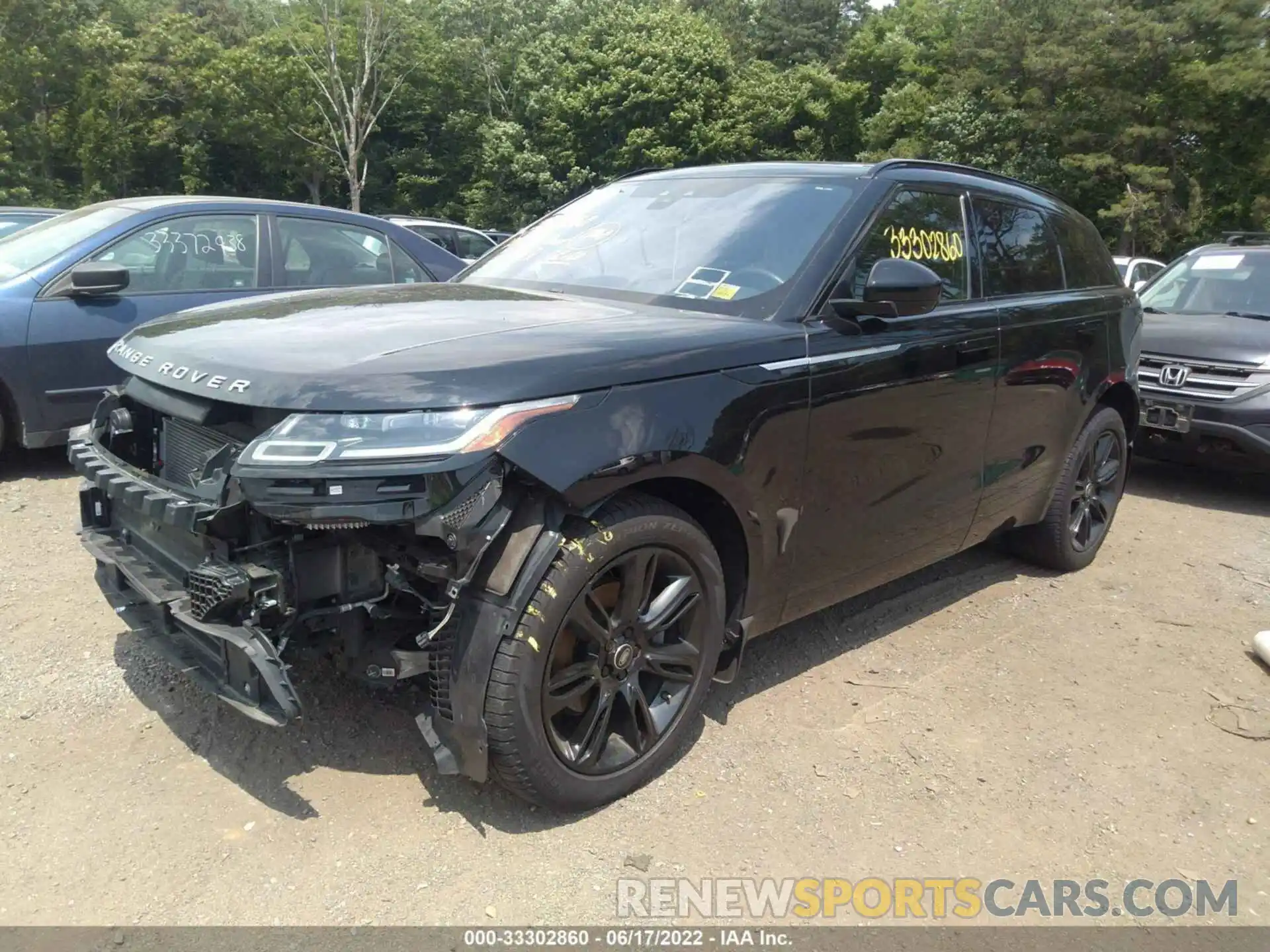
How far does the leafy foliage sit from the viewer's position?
23.6 meters

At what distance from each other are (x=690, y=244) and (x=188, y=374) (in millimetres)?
1775

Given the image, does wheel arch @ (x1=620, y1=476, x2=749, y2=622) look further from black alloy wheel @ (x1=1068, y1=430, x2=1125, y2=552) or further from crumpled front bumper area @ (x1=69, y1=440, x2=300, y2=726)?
black alloy wheel @ (x1=1068, y1=430, x2=1125, y2=552)

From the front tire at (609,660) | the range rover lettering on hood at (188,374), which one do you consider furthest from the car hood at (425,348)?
the front tire at (609,660)

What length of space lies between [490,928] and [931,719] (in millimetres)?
1813

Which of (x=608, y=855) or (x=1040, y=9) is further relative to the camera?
(x=1040, y=9)

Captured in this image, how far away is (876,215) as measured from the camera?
134 inches

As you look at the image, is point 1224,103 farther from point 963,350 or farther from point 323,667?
point 323,667

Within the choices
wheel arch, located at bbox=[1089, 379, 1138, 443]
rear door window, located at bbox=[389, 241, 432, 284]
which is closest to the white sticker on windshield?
wheel arch, located at bbox=[1089, 379, 1138, 443]

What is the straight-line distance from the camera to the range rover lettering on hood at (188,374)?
242 cm

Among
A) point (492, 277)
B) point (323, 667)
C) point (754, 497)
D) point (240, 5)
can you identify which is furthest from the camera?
point (240, 5)

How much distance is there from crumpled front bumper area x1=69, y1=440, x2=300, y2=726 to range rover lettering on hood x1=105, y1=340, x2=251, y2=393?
316mm

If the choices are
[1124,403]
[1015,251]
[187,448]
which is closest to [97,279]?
[187,448]

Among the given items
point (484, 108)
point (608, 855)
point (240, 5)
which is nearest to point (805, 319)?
point (608, 855)

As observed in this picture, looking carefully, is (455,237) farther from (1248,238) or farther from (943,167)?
(943,167)
